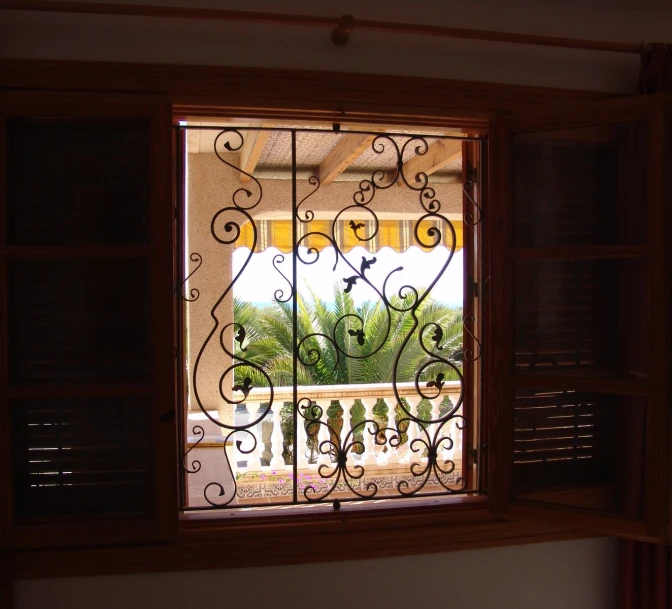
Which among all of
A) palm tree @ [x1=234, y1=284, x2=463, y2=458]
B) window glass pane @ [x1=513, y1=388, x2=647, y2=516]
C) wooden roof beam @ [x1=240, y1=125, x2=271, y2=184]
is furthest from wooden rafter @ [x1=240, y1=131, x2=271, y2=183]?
palm tree @ [x1=234, y1=284, x2=463, y2=458]

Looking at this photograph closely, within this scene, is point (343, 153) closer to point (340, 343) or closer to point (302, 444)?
point (302, 444)

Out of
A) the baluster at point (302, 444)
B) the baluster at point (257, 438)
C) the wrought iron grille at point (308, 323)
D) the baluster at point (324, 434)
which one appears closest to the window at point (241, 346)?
the wrought iron grille at point (308, 323)

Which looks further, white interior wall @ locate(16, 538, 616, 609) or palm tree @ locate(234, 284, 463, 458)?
palm tree @ locate(234, 284, 463, 458)

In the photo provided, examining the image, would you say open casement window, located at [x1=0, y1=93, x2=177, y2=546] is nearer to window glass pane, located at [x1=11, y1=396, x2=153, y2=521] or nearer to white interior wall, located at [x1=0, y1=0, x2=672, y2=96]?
window glass pane, located at [x1=11, y1=396, x2=153, y2=521]

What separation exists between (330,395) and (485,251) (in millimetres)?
2727

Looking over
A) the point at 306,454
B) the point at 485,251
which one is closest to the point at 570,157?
the point at 485,251

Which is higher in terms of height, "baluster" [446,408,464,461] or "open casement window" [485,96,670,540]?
"open casement window" [485,96,670,540]

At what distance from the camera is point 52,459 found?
1.65 metres

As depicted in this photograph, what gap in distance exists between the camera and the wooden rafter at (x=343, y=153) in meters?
2.98

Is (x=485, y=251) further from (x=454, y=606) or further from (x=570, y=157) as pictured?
(x=454, y=606)

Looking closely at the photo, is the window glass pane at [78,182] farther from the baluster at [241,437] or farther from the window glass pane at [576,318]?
the baluster at [241,437]

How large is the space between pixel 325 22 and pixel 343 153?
1.74 m

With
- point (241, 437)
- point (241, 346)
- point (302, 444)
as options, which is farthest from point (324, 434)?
point (241, 346)

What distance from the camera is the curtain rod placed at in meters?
1.54
